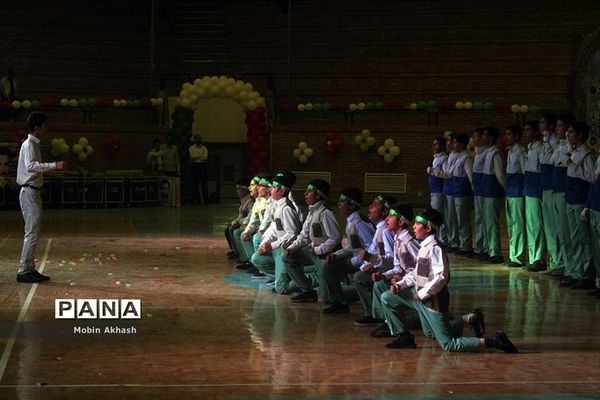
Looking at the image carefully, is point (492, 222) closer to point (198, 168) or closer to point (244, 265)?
point (244, 265)

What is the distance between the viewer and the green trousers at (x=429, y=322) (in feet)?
31.0

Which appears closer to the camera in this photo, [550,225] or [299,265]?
[299,265]

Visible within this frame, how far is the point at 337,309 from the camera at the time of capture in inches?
458

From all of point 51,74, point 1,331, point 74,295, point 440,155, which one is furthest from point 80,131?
point 1,331

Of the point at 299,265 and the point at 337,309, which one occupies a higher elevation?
the point at 299,265

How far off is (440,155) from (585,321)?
771 cm

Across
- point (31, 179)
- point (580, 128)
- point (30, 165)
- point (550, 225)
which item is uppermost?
point (580, 128)

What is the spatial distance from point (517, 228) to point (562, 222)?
5.93ft

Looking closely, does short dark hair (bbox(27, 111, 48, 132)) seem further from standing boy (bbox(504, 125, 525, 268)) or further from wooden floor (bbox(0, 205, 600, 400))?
standing boy (bbox(504, 125, 525, 268))

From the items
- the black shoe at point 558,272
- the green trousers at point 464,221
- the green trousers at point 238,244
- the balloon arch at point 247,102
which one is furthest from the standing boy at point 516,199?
the balloon arch at point 247,102

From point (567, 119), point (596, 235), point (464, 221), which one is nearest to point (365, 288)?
point (596, 235)

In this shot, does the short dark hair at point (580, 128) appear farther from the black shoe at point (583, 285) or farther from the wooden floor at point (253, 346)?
the wooden floor at point (253, 346)

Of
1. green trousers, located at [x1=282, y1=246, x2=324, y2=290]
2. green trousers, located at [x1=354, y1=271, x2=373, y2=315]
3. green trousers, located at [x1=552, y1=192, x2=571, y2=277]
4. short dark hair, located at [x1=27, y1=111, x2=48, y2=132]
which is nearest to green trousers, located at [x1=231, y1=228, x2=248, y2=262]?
green trousers, located at [x1=282, y1=246, x2=324, y2=290]

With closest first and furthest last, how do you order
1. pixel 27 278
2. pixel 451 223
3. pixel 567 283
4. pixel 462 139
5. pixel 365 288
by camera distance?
pixel 365 288, pixel 27 278, pixel 567 283, pixel 462 139, pixel 451 223
